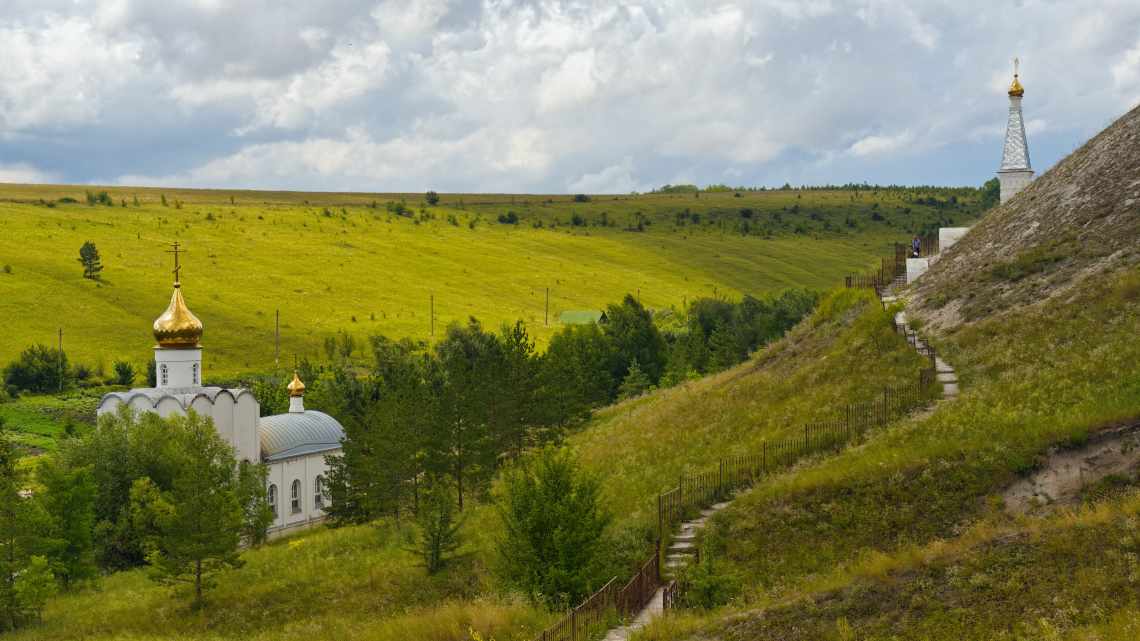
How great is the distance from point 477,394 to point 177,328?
760 inches

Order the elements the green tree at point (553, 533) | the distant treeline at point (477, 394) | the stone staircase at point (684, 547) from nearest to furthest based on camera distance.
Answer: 1. the green tree at point (553, 533)
2. the stone staircase at point (684, 547)
3. the distant treeline at point (477, 394)

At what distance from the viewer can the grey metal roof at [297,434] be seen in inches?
2387

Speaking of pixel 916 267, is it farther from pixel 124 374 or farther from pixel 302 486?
pixel 124 374

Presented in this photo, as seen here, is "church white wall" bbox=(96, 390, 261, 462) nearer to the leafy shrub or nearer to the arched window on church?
the arched window on church

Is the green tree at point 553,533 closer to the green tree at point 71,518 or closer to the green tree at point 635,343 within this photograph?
the green tree at point 71,518

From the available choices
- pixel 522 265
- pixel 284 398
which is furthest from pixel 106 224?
pixel 284 398

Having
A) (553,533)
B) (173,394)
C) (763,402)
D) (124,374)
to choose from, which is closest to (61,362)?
(124,374)

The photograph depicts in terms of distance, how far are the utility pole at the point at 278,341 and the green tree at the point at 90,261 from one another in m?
19.6

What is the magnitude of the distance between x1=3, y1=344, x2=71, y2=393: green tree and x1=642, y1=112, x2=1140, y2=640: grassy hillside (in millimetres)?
79067

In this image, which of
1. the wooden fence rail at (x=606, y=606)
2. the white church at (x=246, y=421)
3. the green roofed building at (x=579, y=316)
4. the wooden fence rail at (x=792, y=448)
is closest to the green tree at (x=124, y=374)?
the white church at (x=246, y=421)

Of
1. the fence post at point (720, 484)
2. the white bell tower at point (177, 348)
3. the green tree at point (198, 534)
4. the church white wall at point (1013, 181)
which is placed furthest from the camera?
the white bell tower at point (177, 348)

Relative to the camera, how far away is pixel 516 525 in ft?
79.5

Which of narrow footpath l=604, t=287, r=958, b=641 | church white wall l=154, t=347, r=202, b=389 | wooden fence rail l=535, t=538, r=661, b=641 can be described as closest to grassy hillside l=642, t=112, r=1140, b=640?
narrow footpath l=604, t=287, r=958, b=641

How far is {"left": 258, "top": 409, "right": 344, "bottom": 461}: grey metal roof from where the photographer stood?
60.6 metres
